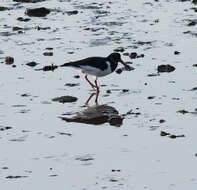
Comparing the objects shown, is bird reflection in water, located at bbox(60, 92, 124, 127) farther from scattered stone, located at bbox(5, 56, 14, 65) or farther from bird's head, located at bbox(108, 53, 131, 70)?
scattered stone, located at bbox(5, 56, 14, 65)

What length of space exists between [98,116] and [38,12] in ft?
41.7

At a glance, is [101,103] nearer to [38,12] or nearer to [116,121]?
[116,121]

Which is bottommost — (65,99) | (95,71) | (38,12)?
(65,99)

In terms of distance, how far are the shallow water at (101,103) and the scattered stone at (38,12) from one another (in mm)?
307

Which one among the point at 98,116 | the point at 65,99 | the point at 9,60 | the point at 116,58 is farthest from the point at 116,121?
the point at 9,60

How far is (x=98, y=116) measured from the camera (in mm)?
14883

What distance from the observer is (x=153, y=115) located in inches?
572

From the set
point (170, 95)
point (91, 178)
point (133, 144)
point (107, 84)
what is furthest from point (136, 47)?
point (91, 178)

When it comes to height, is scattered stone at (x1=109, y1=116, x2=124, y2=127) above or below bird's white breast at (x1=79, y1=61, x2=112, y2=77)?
below

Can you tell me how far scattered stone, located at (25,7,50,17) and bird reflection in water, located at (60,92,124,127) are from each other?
38.0ft

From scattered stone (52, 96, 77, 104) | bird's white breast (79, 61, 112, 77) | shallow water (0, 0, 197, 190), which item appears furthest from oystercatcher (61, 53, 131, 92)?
scattered stone (52, 96, 77, 104)

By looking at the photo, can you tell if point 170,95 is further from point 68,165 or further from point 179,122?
point 68,165

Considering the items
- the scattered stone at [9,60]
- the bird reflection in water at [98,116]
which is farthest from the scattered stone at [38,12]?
the bird reflection in water at [98,116]

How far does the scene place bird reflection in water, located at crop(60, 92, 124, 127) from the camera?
14.4 meters
